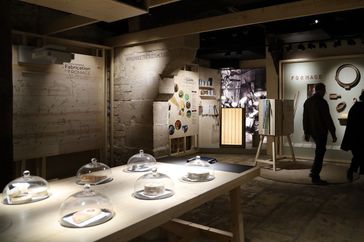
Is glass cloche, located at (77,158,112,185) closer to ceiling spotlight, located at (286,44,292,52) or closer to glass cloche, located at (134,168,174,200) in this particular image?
glass cloche, located at (134,168,174,200)

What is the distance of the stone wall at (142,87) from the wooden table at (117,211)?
387cm

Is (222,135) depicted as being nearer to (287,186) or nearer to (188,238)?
(287,186)

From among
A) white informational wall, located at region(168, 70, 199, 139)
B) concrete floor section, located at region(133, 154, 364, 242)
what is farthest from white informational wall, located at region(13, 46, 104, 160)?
concrete floor section, located at region(133, 154, 364, 242)

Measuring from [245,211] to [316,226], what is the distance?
0.88 meters

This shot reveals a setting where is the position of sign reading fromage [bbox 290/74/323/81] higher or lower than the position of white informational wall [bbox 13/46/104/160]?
higher

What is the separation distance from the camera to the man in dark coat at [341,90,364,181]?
17.0ft

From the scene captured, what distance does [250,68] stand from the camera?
393 inches

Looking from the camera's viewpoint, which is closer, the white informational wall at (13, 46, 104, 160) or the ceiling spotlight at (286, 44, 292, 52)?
A: the white informational wall at (13, 46, 104, 160)

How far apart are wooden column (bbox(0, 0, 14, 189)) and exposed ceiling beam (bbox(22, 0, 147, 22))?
0.62 meters

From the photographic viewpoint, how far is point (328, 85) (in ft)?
24.5

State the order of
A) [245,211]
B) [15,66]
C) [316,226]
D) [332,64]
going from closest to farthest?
[316,226] → [245,211] → [15,66] → [332,64]

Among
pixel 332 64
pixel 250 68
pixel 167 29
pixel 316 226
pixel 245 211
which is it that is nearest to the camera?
pixel 316 226

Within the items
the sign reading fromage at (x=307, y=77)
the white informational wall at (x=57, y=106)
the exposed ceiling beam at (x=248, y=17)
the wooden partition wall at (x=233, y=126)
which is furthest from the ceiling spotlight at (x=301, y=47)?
the white informational wall at (x=57, y=106)

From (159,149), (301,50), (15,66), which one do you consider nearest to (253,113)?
(301,50)
